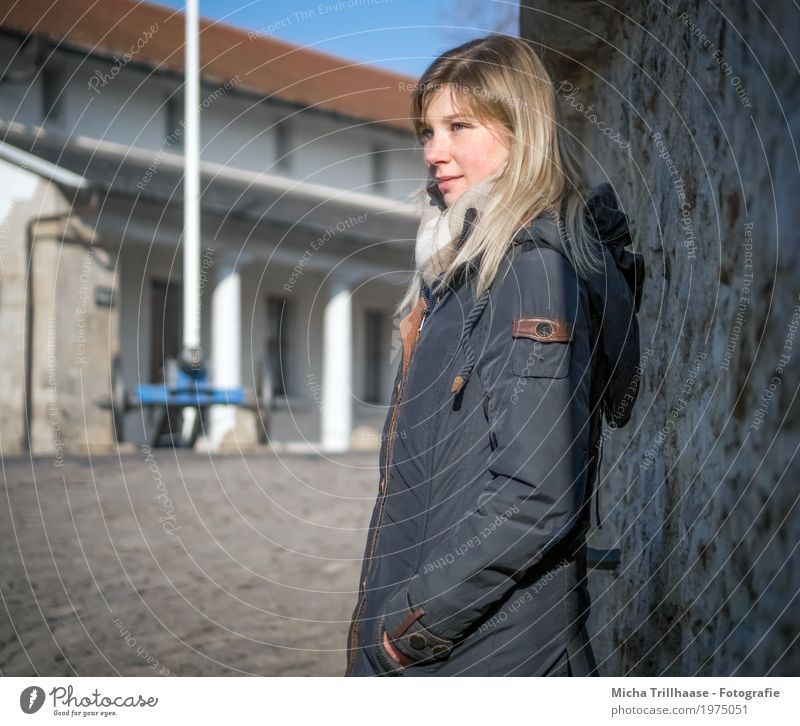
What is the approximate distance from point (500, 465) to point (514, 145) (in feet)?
1.77

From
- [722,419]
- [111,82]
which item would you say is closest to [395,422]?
[722,419]

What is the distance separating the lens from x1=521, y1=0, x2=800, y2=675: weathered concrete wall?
5.48 feet

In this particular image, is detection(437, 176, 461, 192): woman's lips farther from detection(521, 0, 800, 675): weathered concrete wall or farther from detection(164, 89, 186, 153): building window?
detection(164, 89, 186, 153): building window

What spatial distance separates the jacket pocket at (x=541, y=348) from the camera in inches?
60.5

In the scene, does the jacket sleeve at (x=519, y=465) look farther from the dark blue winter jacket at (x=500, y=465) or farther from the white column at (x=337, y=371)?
the white column at (x=337, y=371)

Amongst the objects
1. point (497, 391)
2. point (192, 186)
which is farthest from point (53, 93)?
point (497, 391)

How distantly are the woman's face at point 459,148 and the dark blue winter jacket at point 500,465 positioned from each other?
0.60 ft

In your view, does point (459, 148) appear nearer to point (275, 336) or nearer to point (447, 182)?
point (447, 182)

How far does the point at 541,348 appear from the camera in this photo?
60.7 inches

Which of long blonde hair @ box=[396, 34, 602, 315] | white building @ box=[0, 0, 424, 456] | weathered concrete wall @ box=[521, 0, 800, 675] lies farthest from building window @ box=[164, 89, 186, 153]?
long blonde hair @ box=[396, 34, 602, 315]

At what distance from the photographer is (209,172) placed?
16766 millimetres

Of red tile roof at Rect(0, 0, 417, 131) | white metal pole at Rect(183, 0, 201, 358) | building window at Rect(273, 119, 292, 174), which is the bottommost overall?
white metal pole at Rect(183, 0, 201, 358)

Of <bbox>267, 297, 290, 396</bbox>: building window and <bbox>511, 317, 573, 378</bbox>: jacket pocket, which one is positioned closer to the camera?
<bbox>511, 317, 573, 378</bbox>: jacket pocket
